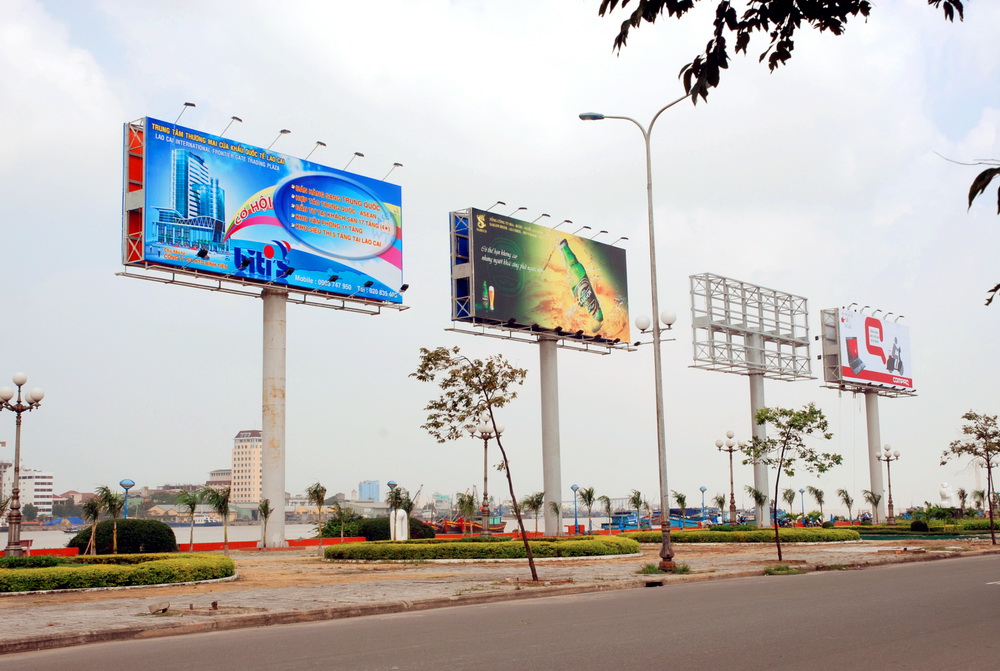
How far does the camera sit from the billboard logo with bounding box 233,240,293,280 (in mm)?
42250

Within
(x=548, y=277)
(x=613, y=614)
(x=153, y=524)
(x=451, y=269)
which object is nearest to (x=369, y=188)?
(x=451, y=269)

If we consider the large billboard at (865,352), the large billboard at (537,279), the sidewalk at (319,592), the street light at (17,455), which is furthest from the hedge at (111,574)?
the large billboard at (865,352)

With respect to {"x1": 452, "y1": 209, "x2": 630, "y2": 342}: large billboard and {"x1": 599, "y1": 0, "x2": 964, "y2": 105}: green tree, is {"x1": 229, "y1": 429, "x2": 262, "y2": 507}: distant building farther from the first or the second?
{"x1": 599, "y1": 0, "x2": 964, "y2": 105}: green tree

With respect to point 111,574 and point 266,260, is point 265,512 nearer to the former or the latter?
point 266,260

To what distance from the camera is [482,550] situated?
107ft

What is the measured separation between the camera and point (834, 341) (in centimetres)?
6969

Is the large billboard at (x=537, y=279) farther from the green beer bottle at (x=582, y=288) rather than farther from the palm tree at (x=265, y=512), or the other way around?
the palm tree at (x=265, y=512)

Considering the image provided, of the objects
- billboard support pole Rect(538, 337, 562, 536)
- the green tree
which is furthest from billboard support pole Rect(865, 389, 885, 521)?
the green tree

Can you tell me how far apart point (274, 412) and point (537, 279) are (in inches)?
623

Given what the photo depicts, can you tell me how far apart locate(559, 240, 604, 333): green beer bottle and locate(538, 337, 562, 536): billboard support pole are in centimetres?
304

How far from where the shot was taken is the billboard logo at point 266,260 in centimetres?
4225

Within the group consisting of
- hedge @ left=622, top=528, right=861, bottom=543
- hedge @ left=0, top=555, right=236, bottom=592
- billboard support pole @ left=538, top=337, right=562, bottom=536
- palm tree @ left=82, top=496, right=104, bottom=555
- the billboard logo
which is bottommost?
hedge @ left=622, top=528, right=861, bottom=543

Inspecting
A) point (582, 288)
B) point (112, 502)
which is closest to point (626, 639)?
point (112, 502)

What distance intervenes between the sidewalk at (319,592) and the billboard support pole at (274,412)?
8225 mm
